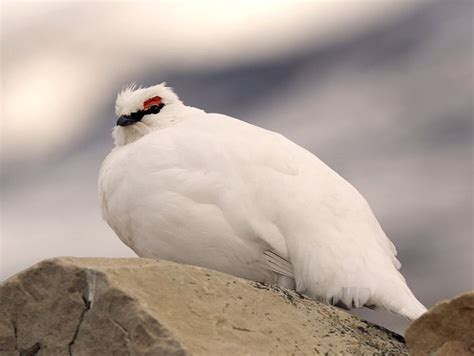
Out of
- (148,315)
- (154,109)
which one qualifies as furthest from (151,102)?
(148,315)

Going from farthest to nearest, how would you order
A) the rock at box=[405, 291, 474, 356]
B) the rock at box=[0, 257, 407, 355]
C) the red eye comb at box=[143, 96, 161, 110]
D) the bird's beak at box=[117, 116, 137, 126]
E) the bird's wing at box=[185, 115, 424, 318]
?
the red eye comb at box=[143, 96, 161, 110] < the bird's beak at box=[117, 116, 137, 126] < the bird's wing at box=[185, 115, 424, 318] < the rock at box=[0, 257, 407, 355] < the rock at box=[405, 291, 474, 356]

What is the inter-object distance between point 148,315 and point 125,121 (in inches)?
123

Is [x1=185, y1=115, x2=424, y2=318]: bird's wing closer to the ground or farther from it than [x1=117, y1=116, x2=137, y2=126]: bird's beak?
closer to the ground

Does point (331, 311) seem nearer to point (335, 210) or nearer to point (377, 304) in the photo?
point (377, 304)

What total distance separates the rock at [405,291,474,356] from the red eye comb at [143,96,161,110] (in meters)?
3.66

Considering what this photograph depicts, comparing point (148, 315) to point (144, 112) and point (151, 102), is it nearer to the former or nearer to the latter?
point (144, 112)

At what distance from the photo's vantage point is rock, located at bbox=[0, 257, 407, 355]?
4672mm

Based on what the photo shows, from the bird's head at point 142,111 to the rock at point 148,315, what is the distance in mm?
2448

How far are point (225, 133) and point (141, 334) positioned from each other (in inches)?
98.5

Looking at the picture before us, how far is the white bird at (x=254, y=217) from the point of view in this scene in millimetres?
6090

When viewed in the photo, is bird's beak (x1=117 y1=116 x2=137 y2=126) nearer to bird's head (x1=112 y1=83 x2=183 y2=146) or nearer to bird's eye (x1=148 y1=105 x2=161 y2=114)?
bird's head (x1=112 y1=83 x2=183 y2=146)

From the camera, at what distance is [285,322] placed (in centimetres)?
508

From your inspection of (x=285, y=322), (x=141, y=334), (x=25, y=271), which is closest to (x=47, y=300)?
(x=25, y=271)

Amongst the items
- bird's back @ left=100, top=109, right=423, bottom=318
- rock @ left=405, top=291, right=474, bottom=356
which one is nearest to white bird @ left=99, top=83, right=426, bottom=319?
bird's back @ left=100, top=109, right=423, bottom=318
